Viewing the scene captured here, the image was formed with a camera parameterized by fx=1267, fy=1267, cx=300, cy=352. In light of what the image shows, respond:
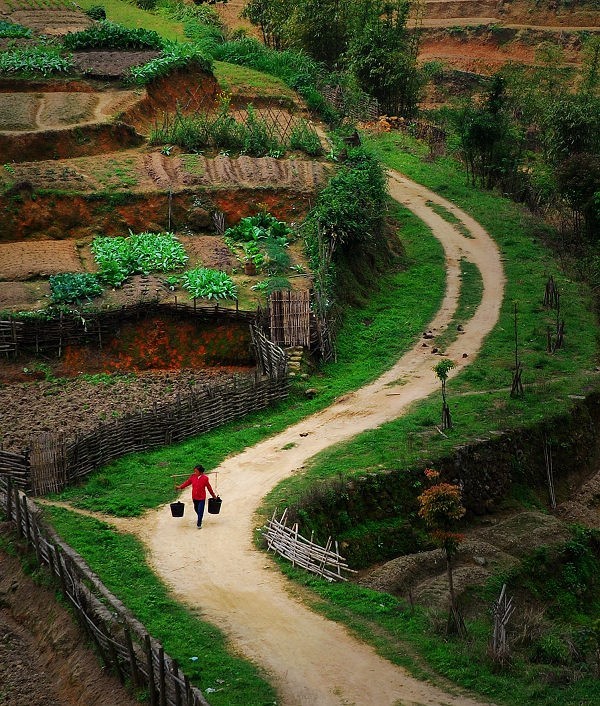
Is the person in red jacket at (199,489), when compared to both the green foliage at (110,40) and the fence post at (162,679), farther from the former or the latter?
the green foliage at (110,40)

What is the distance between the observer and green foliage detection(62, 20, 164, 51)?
1881 inches

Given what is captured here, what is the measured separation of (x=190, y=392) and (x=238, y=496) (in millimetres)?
4276

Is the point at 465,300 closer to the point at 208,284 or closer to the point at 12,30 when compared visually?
the point at 208,284

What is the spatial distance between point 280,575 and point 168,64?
1163 inches

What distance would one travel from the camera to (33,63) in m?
44.7

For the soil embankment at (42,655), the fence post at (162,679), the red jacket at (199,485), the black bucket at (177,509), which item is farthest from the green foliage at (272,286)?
the fence post at (162,679)

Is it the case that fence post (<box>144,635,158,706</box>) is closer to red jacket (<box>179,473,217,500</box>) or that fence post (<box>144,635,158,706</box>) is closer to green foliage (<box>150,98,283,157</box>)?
red jacket (<box>179,473,217,500</box>)

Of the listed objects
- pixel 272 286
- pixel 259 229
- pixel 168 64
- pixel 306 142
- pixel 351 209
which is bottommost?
pixel 272 286

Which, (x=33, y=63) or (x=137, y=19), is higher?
(x=137, y=19)

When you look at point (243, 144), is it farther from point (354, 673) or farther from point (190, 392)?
point (354, 673)

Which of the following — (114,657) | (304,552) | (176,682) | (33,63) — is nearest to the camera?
(176,682)

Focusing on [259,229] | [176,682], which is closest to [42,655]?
[176,682]

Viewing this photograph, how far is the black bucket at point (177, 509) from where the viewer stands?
22.1 metres

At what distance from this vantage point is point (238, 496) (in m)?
23.6
